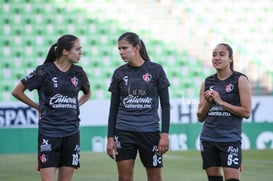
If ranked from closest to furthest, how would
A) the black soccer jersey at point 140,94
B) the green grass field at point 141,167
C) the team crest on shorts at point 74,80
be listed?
the black soccer jersey at point 140,94
the team crest on shorts at point 74,80
the green grass field at point 141,167

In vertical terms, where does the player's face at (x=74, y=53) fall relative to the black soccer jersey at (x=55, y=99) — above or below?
above

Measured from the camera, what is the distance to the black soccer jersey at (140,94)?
7652 mm

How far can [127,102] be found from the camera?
25.2ft

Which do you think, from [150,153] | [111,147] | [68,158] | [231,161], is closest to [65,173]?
[68,158]

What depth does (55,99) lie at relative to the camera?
775cm

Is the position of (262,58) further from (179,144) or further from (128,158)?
(128,158)

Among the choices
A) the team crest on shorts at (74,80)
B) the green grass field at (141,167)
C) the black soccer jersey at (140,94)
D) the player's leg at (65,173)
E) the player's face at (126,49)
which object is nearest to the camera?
the player's face at (126,49)

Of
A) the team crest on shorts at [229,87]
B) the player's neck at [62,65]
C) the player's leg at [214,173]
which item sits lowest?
the player's leg at [214,173]

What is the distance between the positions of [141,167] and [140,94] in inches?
264

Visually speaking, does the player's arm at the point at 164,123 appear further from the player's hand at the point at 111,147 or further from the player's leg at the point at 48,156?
the player's leg at the point at 48,156

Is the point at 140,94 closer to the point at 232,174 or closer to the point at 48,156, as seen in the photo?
the point at 48,156

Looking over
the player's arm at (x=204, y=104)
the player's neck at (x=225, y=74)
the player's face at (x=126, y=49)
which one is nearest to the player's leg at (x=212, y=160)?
the player's arm at (x=204, y=104)

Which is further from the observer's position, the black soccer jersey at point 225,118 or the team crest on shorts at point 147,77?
the black soccer jersey at point 225,118

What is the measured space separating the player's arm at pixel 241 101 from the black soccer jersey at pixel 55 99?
4.73 feet
